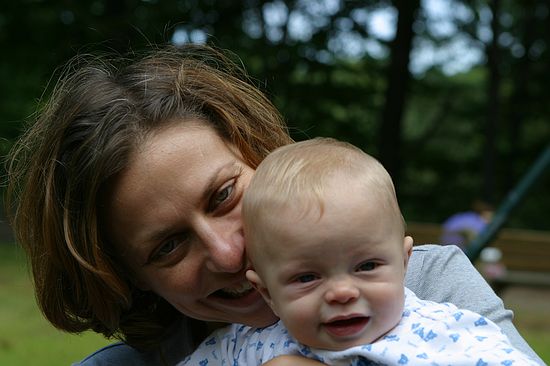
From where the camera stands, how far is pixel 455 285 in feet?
8.14

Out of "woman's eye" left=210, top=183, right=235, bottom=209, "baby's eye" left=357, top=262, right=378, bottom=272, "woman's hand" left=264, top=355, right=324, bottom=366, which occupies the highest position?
"woman's eye" left=210, top=183, right=235, bottom=209

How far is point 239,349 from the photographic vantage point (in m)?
2.50

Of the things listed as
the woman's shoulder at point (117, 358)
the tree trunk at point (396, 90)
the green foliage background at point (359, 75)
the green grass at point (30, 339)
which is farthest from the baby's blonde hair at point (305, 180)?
the tree trunk at point (396, 90)

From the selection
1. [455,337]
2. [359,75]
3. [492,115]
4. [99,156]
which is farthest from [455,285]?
[492,115]

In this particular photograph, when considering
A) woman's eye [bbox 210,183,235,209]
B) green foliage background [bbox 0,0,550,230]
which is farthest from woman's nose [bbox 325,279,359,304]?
green foliage background [bbox 0,0,550,230]

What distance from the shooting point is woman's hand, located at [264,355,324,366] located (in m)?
2.19

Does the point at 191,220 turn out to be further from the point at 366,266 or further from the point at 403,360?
the point at 403,360

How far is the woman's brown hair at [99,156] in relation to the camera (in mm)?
2531

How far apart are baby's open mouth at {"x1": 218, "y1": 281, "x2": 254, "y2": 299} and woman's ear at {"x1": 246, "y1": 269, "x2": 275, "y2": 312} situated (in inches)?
4.5

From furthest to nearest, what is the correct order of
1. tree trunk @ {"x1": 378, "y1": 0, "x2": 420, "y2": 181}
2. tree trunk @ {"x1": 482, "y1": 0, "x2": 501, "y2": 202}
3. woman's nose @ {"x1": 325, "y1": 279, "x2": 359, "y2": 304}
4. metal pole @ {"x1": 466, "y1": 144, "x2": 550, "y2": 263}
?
1. tree trunk @ {"x1": 482, "y1": 0, "x2": 501, "y2": 202}
2. tree trunk @ {"x1": 378, "y1": 0, "x2": 420, "y2": 181}
3. metal pole @ {"x1": 466, "y1": 144, "x2": 550, "y2": 263}
4. woman's nose @ {"x1": 325, "y1": 279, "x2": 359, "y2": 304}

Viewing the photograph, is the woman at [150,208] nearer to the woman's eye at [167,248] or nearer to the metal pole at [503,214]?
the woman's eye at [167,248]

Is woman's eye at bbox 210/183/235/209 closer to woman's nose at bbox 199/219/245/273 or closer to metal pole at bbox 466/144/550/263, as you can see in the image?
woman's nose at bbox 199/219/245/273

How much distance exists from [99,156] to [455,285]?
3.32 ft

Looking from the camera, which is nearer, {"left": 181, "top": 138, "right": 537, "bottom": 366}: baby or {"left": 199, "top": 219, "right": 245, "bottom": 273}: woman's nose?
{"left": 181, "top": 138, "right": 537, "bottom": 366}: baby
